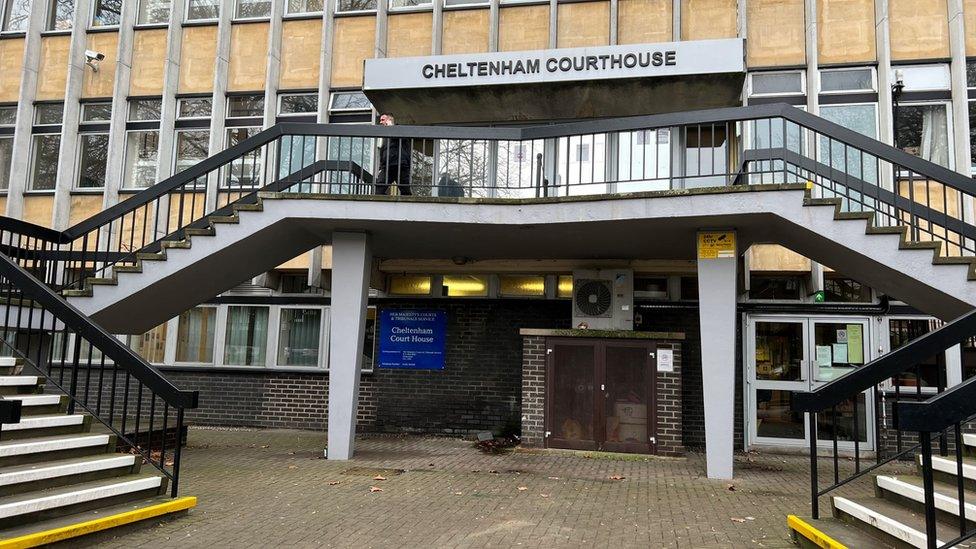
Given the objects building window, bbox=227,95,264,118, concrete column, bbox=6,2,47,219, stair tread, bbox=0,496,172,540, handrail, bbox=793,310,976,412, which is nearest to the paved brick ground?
stair tread, bbox=0,496,172,540

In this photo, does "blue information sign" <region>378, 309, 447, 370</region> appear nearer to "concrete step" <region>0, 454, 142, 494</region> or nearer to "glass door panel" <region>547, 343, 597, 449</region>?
"glass door panel" <region>547, 343, 597, 449</region>

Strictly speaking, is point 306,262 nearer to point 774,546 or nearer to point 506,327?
point 506,327

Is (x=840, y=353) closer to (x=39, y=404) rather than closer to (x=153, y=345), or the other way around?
(x=39, y=404)

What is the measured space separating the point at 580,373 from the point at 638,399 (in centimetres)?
89

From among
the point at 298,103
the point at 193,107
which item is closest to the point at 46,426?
the point at 298,103

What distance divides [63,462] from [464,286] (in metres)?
7.55

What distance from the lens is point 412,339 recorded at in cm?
1236

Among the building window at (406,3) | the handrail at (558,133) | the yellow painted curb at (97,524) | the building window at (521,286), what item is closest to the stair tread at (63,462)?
the yellow painted curb at (97,524)

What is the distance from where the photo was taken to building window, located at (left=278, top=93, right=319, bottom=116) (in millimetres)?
13195

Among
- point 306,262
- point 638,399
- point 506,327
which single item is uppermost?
point 306,262

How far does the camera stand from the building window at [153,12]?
45.8 ft

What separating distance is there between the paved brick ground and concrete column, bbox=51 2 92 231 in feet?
20.1

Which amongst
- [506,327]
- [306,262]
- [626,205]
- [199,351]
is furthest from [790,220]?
[199,351]

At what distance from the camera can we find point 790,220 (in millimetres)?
7656
